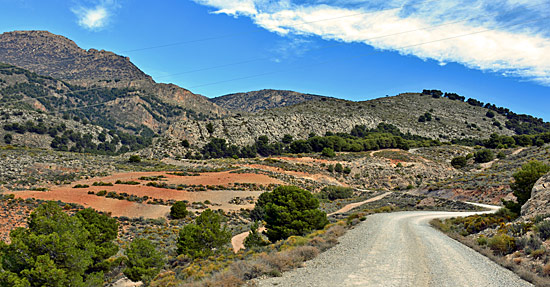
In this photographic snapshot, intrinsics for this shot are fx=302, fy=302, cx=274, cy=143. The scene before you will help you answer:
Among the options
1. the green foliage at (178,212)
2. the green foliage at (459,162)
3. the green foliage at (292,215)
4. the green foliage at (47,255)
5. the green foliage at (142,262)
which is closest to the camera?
the green foliage at (47,255)

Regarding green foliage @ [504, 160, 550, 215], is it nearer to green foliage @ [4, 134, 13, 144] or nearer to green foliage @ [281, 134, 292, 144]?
green foliage @ [281, 134, 292, 144]

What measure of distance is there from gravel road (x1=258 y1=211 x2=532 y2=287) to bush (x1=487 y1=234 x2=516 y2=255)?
35.4 inches

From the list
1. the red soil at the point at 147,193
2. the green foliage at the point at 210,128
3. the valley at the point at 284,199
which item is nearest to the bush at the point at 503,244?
the valley at the point at 284,199

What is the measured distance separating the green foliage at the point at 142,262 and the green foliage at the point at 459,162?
76837 millimetres

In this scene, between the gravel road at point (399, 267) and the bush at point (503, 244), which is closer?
the gravel road at point (399, 267)

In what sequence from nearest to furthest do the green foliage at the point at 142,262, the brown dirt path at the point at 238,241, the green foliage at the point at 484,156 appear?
the green foliage at the point at 142,262
the brown dirt path at the point at 238,241
the green foliage at the point at 484,156

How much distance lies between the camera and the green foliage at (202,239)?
841 inches

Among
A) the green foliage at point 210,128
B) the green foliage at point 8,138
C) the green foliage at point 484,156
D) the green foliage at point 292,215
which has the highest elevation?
the green foliage at point 210,128

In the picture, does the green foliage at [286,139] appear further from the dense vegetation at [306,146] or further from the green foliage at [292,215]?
the green foliage at [292,215]

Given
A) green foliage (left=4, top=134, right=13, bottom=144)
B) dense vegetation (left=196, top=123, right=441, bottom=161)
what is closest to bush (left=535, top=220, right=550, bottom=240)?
dense vegetation (left=196, top=123, right=441, bottom=161)

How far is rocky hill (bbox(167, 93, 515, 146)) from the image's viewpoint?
100 m

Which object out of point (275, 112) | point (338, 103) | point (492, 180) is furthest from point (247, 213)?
point (338, 103)

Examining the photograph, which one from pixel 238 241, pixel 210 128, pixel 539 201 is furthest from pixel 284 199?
pixel 210 128

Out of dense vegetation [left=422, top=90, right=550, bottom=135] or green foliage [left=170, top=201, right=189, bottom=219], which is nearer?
green foliage [left=170, top=201, right=189, bottom=219]
